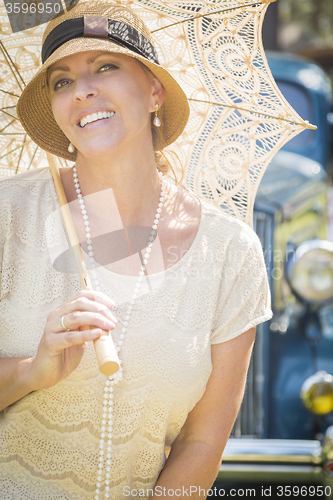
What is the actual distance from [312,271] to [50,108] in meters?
1.92

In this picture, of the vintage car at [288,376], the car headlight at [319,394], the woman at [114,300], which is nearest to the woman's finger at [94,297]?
the woman at [114,300]

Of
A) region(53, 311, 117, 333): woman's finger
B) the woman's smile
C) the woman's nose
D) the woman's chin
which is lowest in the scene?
region(53, 311, 117, 333): woman's finger

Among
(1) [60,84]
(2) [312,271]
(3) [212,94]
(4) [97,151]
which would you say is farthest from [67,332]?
(2) [312,271]

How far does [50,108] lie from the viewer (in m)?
1.97

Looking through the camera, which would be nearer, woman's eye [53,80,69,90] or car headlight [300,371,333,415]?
woman's eye [53,80,69,90]

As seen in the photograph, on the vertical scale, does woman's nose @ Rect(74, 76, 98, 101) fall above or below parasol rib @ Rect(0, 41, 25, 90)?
below

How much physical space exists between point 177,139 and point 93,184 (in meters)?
0.41

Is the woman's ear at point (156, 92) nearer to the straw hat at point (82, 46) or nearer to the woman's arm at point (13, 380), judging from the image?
the straw hat at point (82, 46)

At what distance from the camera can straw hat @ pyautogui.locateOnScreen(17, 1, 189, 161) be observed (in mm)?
1706

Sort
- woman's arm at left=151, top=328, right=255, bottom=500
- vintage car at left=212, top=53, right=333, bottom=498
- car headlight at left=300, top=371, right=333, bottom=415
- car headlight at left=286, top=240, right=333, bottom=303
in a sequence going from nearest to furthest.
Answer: woman's arm at left=151, top=328, right=255, bottom=500
vintage car at left=212, top=53, right=333, bottom=498
car headlight at left=300, top=371, right=333, bottom=415
car headlight at left=286, top=240, right=333, bottom=303

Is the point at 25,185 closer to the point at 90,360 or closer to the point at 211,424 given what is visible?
A: the point at 90,360

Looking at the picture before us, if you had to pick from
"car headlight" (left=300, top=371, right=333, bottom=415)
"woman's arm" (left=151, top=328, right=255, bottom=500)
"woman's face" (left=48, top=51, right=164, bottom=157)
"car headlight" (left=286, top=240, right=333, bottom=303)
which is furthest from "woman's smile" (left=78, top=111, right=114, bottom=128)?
"car headlight" (left=300, top=371, right=333, bottom=415)

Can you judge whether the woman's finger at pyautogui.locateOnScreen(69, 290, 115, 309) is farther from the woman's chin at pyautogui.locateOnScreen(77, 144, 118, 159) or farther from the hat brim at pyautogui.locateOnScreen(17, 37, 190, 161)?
the hat brim at pyautogui.locateOnScreen(17, 37, 190, 161)

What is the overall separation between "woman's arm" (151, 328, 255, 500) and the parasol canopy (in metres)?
0.54
